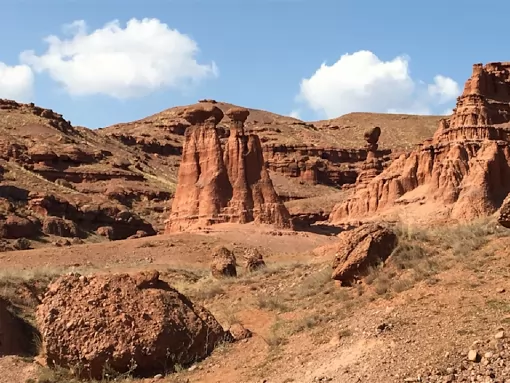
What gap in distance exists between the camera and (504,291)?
10383mm

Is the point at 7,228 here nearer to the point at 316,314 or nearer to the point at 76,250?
the point at 76,250

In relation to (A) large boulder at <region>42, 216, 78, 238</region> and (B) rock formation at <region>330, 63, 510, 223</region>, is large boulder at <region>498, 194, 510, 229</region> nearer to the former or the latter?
(B) rock formation at <region>330, 63, 510, 223</region>

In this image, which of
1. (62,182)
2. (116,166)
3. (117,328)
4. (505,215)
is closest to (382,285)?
(505,215)

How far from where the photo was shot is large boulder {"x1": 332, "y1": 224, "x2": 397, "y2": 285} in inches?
516

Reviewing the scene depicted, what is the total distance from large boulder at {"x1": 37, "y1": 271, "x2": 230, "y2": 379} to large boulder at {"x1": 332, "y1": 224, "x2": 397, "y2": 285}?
119 inches

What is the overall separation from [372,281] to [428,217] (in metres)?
33.4

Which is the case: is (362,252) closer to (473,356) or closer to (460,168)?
(473,356)

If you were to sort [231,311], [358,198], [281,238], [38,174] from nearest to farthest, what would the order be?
[231,311] → [281,238] → [358,198] → [38,174]

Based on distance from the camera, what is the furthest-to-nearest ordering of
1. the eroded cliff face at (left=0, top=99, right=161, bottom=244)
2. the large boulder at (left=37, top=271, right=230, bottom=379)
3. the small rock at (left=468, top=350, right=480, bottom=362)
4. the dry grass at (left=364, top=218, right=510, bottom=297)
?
the eroded cliff face at (left=0, top=99, right=161, bottom=244) → the dry grass at (left=364, top=218, right=510, bottom=297) → the large boulder at (left=37, top=271, right=230, bottom=379) → the small rock at (left=468, top=350, right=480, bottom=362)

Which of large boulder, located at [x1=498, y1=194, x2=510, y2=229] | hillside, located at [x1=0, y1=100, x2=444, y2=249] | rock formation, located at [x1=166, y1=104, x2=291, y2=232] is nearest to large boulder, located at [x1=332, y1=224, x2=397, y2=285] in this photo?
large boulder, located at [x1=498, y1=194, x2=510, y2=229]

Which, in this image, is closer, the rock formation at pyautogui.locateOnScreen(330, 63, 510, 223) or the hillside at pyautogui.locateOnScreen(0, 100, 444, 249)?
the rock formation at pyautogui.locateOnScreen(330, 63, 510, 223)

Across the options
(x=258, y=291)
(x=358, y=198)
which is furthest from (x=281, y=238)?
(x=258, y=291)

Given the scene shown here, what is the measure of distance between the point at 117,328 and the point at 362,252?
4.92 meters

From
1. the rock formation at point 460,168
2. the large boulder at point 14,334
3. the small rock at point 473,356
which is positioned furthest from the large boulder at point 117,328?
the rock formation at point 460,168
